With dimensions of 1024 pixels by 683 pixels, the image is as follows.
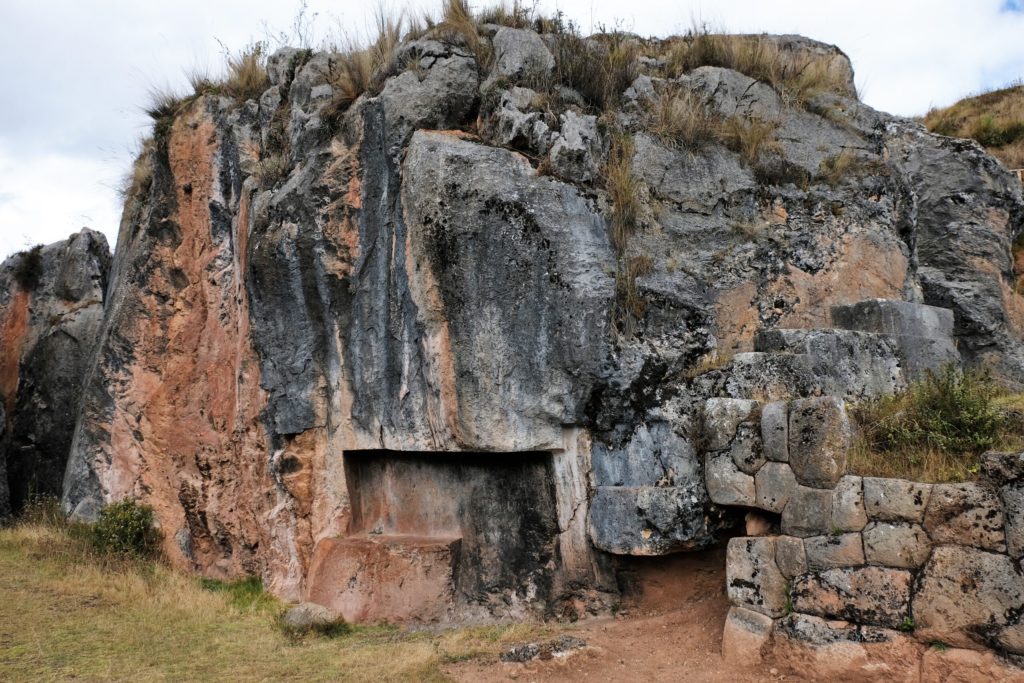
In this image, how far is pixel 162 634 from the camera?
7379 millimetres

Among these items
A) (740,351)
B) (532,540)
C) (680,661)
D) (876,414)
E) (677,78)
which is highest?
(677,78)

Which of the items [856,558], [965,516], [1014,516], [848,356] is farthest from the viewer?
[848,356]

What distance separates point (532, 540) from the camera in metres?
7.38

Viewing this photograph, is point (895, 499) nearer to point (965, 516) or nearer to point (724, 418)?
point (965, 516)

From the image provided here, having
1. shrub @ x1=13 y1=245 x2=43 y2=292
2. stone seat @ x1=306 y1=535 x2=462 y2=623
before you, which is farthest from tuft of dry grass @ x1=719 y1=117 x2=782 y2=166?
shrub @ x1=13 y1=245 x2=43 y2=292

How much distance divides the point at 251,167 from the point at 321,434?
11.1ft

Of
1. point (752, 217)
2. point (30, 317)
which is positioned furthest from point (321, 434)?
point (30, 317)

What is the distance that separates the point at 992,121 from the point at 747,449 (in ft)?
42.4

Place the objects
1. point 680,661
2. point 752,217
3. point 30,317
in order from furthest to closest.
→ point 30,317, point 752,217, point 680,661

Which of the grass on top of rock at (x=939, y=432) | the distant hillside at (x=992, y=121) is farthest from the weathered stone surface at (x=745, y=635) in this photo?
the distant hillside at (x=992, y=121)

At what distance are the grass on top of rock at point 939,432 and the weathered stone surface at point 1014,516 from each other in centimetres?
37

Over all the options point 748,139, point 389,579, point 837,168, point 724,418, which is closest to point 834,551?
point 724,418

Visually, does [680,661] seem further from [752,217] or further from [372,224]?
[372,224]

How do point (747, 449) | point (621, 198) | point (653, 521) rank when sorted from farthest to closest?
point (621, 198)
point (653, 521)
point (747, 449)
